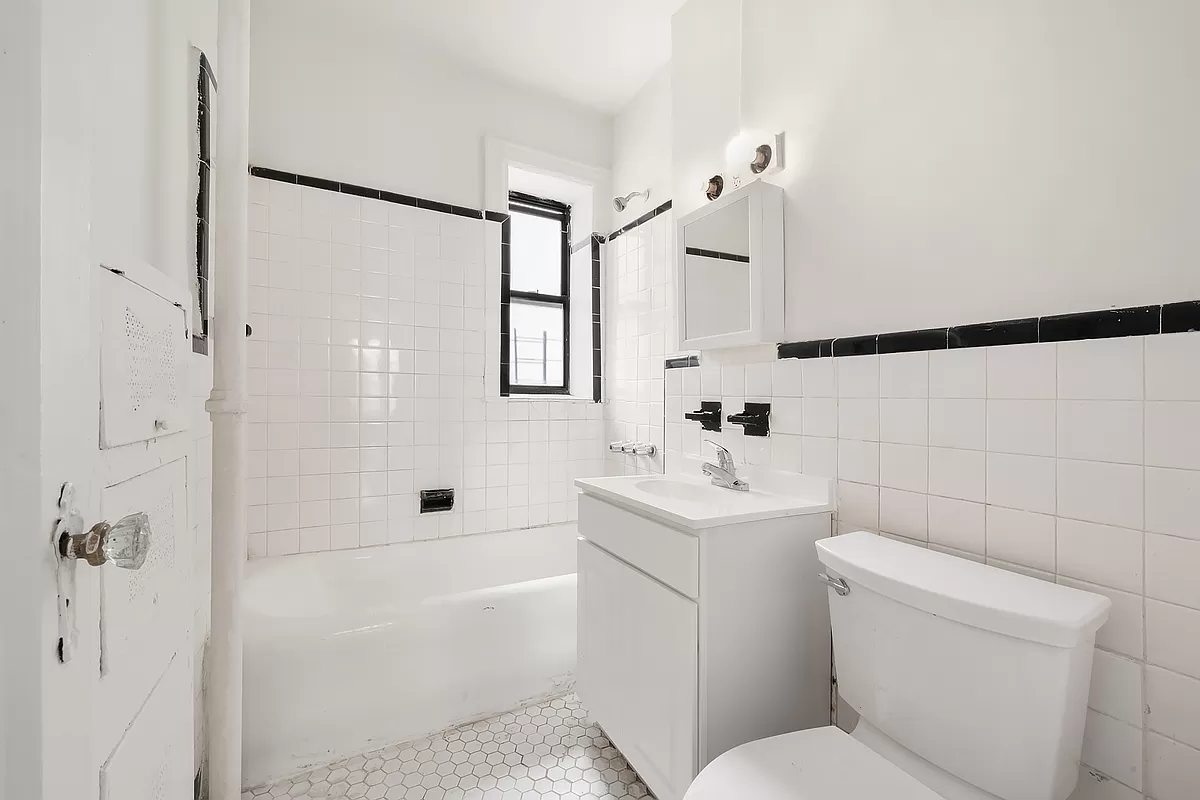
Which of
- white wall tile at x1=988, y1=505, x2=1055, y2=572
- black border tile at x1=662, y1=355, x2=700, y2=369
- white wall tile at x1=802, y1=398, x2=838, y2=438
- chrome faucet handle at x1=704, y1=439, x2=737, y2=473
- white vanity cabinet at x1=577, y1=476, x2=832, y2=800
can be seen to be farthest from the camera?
black border tile at x1=662, y1=355, x2=700, y2=369

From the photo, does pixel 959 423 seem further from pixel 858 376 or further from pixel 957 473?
pixel 858 376

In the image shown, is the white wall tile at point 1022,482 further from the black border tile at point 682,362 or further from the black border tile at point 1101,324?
the black border tile at point 682,362

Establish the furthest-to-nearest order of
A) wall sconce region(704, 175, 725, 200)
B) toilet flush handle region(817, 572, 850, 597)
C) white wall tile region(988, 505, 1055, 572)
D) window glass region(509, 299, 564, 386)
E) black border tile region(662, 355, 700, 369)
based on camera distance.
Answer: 1. window glass region(509, 299, 564, 386)
2. black border tile region(662, 355, 700, 369)
3. wall sconce region(704, 175, 725, 200)
4. toilet flush handle region(817, 572, 850, 597)
5. white wall tile region(988, 505, 1055, 572)

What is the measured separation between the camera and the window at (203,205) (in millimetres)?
1152

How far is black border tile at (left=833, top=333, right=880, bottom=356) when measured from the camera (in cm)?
131

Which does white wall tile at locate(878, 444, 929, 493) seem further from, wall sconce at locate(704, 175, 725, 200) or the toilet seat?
wall sconce at locate(704, 175, 725, 200)

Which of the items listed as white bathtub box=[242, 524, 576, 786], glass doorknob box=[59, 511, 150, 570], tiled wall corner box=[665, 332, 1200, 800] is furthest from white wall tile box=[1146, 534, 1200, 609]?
white bathtub box=[242, 524, 576, 786]

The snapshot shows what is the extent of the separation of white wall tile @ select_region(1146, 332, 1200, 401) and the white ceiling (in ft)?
6.65

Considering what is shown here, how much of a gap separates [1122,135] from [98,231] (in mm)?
1558

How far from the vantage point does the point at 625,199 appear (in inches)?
106

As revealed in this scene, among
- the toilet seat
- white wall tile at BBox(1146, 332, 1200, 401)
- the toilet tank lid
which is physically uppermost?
white wall tile at BBox(1146, 332, 1200, 401)

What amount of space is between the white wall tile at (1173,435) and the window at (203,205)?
185cm

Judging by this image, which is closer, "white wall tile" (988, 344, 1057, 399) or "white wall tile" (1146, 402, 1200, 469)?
"white wall tile" (1146, 402, 1200, 469)

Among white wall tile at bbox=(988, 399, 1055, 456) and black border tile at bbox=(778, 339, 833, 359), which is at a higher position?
black border tile at bbox=(778, 339, 833, 359)
